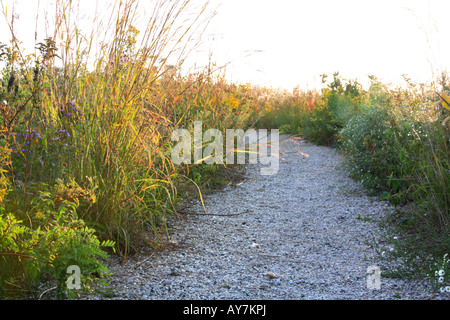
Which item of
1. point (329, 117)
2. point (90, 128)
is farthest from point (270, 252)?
point (329, 117)

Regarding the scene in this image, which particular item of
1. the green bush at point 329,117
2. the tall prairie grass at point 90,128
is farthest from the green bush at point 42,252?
the green bush at point 329,117

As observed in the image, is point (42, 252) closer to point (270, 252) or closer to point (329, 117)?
point (270, 252)

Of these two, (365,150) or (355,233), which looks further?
(365,150)

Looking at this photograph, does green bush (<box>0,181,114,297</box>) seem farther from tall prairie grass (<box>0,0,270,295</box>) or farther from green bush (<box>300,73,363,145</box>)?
green bush (<box>300,73,363,145</box>)

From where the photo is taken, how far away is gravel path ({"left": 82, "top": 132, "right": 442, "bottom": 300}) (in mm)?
2199

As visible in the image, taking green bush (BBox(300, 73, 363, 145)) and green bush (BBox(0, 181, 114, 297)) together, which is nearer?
green bush (BBox(0, 181, 114, 297))

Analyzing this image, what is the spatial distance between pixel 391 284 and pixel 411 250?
0.35 metres

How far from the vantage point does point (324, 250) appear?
2.87m

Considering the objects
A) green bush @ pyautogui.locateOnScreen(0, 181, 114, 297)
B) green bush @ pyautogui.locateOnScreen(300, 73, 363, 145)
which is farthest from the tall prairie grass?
green bush @ pyautogui.locateOnScreen(300, 73, 363, 145)

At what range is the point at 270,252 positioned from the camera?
112 inches

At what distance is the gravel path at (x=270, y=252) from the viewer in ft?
7.22

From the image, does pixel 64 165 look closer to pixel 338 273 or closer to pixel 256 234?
pixel 256 234
